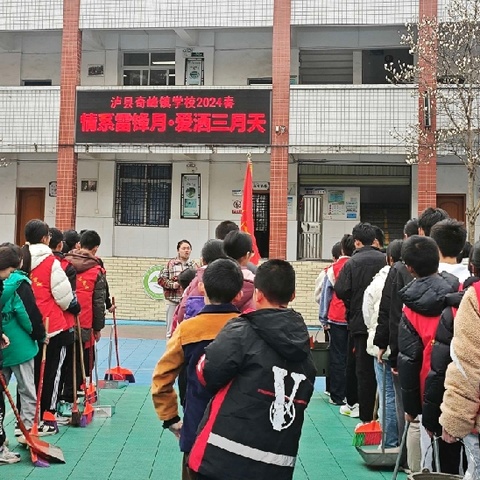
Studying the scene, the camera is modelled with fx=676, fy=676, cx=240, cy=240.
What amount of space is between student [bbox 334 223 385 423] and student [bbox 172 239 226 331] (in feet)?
7.78

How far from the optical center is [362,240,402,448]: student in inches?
221

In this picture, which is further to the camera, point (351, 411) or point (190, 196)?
point (190, 196)

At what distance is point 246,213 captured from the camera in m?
10.4

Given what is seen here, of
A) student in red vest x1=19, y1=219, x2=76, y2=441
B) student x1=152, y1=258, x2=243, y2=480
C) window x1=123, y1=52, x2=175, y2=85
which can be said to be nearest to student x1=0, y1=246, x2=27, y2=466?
student in red vest x1=19, y1=219, x2=76, y2=441

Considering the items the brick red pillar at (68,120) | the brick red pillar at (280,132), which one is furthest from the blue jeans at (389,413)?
the brick red pillar at (68,120)

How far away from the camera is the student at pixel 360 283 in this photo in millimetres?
6531

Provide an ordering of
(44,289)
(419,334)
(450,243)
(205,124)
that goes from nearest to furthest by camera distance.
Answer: (419,334) < (450,243) < (44,289) < (205,124)

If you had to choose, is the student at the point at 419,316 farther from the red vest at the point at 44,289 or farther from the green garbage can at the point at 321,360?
the green garbage can at the point at 321,360

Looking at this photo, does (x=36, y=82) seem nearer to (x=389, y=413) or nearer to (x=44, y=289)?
(x=44, y=289)

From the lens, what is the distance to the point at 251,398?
2.96m

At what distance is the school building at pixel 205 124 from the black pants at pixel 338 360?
7.32m

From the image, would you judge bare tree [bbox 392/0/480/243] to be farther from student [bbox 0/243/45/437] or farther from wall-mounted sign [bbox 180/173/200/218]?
student [bbox 0/243/45/437]

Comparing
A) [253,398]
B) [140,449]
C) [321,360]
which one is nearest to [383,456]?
[140,449]

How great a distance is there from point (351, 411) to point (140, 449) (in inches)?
101
